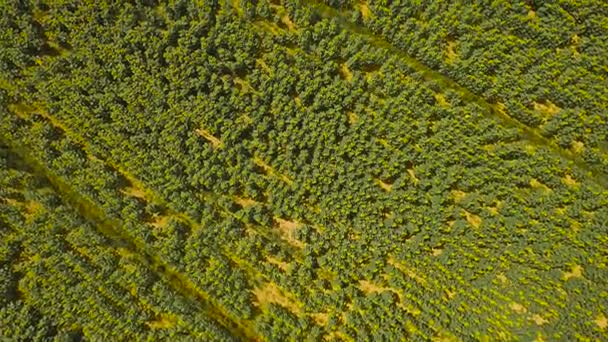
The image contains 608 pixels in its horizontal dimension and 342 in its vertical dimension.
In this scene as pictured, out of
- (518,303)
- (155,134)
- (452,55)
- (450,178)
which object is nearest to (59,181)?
(155,134)

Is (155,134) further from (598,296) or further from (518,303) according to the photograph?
(598,296)

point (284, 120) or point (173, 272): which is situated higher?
point (284, 120)

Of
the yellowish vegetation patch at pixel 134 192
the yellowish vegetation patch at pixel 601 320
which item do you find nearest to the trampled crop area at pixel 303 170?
the yellowish vegetation patch at pixel 601 320

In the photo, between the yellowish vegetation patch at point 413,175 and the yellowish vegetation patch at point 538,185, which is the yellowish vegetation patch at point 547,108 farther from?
the yellowish vegetation patch at point 413,175

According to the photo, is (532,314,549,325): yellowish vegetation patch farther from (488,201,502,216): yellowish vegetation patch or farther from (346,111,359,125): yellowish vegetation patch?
(346,111,359,125): yellowish vegetation patch

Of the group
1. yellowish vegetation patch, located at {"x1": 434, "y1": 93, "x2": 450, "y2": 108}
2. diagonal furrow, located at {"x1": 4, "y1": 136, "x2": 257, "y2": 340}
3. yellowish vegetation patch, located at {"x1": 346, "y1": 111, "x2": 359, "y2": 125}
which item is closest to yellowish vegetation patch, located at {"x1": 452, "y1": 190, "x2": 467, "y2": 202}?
yellowish vegetation patch, located at {"x1": 434, "y1": 93, "x2": 450, "y2": 108}
